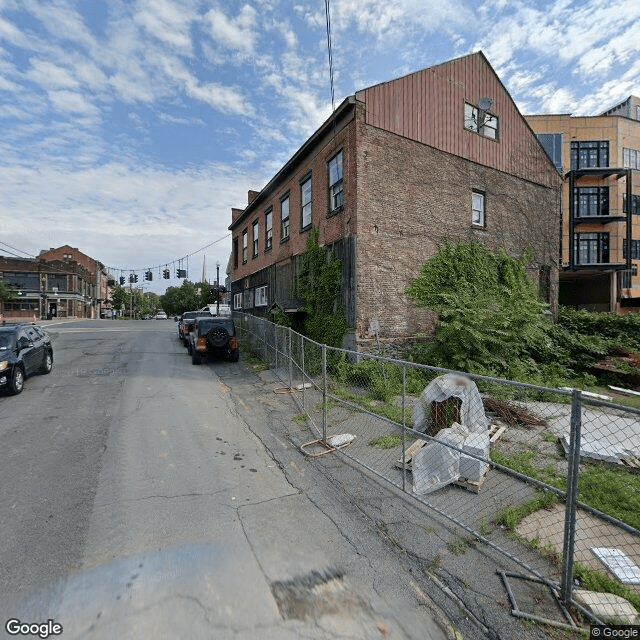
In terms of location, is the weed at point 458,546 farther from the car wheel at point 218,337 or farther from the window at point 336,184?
the car wheel at point 218,337

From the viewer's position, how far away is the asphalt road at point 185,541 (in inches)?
109

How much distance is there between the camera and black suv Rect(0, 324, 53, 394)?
29.4 feet

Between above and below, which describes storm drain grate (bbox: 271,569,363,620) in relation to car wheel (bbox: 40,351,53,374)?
below

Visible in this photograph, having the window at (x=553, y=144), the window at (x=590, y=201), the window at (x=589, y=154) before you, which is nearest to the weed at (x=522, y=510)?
the window at (x=590, y=201)

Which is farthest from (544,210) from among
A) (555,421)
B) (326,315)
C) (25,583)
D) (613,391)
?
(25,583)

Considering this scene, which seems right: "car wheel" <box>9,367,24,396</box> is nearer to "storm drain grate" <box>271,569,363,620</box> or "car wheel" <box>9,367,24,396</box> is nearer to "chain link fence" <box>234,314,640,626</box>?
"chain link fence" <box>234,314,640,626</box>

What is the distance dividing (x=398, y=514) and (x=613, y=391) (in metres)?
10.3

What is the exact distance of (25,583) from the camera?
3.04 m

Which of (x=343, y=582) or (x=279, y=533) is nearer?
(x=343, y=582)

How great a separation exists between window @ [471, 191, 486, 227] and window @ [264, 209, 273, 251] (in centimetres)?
1005

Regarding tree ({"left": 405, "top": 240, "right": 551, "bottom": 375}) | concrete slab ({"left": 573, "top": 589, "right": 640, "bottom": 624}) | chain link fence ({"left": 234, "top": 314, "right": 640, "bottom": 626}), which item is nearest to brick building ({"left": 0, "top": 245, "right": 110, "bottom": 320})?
tree ({"left": 405, "top": 240, "right": 551, "bottom": 375})

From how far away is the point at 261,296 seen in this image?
21.5 meters

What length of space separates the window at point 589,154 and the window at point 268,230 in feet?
89.7

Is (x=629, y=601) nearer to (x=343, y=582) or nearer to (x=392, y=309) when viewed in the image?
(x=343, y=582)
